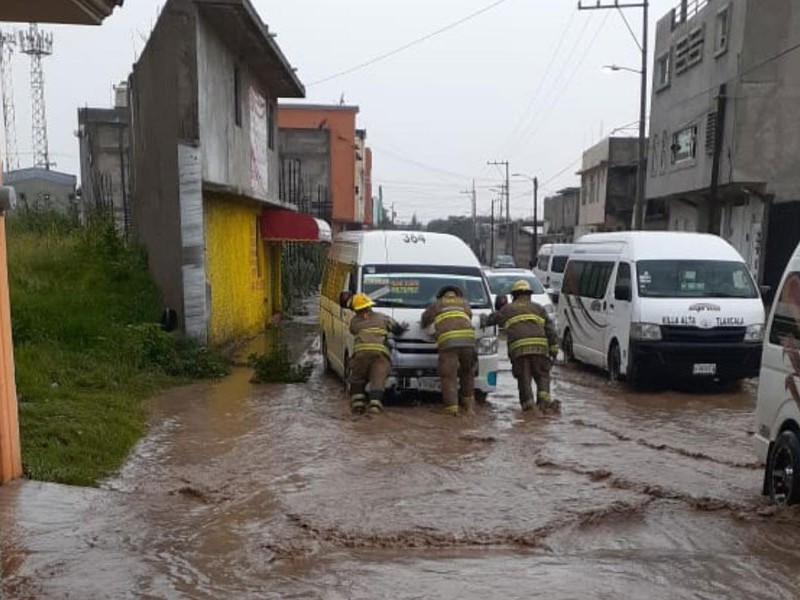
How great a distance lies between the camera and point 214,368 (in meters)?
12.6

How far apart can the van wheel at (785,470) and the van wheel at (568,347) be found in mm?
8717

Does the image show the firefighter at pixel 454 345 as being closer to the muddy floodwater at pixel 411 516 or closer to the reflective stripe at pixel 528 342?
the muddy floodwater at pixel 411 516

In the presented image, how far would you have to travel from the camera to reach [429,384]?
10.3 meters

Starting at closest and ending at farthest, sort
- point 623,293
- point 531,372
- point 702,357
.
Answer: point 531,372, point 702,357, point 623,293

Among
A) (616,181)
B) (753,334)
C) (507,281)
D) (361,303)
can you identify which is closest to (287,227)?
(507,281)

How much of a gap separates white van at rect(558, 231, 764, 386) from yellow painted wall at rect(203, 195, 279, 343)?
22.1 ft

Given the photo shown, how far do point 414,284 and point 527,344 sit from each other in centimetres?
176

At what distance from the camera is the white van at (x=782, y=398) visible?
5820 millimetres

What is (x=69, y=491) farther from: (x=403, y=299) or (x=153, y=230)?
(x=153, y=230)

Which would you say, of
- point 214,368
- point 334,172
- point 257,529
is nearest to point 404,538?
point 257,529

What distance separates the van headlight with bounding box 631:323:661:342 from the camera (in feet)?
37.3

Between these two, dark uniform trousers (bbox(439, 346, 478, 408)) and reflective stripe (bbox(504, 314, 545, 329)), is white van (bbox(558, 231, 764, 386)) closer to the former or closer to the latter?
reflective stripe (bbox(504, 314, 545, 329))

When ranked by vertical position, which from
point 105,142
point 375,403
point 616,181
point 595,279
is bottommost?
point 375,403

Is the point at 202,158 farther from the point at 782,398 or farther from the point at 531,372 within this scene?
the point at 782,398
